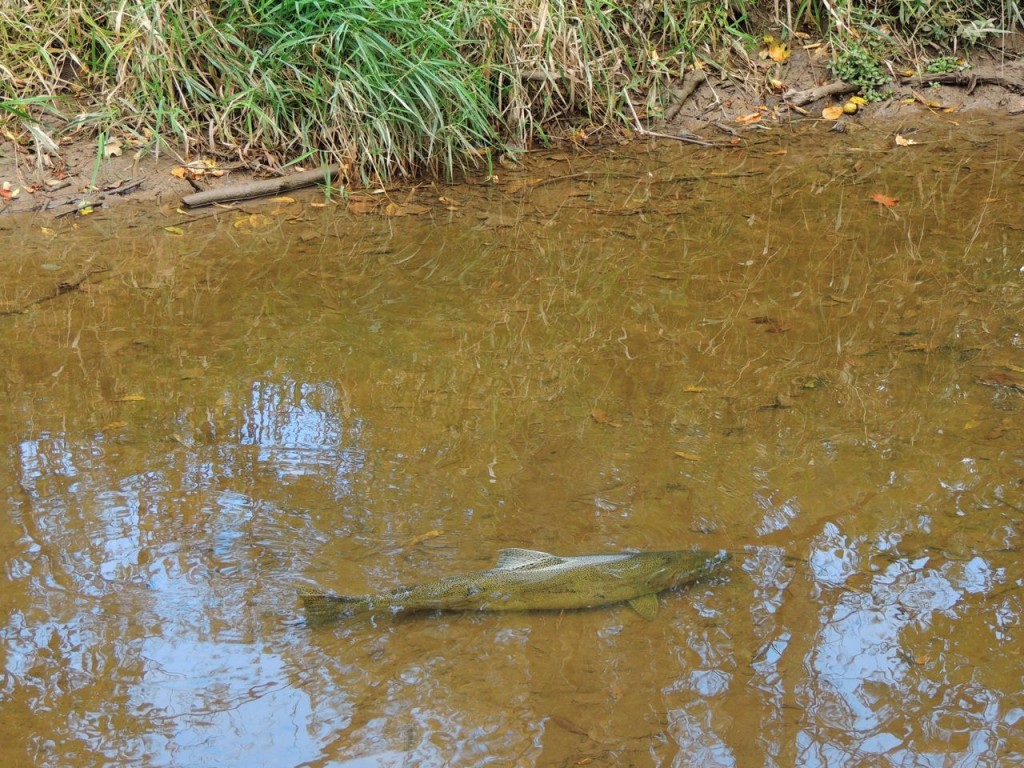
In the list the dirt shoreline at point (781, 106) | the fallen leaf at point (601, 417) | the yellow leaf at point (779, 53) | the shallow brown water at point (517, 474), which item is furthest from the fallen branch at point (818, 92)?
the fallen leaf at point (601, 417)

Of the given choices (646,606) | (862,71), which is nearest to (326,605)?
(646,606)

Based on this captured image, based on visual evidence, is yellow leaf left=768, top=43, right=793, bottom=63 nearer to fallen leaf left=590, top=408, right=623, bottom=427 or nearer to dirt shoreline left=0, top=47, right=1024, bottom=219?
dirt shoreline left=0, top=47, right=1024, bottom=219

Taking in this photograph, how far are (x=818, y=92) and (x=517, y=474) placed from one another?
6.65 metres

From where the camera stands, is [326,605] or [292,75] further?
[292,75]

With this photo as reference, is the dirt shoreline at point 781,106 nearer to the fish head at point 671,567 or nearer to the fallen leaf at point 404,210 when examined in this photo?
the fallen leaf at point 404,210

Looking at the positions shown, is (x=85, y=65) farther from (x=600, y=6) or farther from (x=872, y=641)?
(x=872, y=641)

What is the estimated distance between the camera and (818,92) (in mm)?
9391

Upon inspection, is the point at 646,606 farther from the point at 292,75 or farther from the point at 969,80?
the point at 969,80

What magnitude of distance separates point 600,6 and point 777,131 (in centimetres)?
199

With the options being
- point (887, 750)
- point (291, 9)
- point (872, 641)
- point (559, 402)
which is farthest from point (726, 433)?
point (291, 9)

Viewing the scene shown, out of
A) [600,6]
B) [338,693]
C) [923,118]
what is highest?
[600,6]

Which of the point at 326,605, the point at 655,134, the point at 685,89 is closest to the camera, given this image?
the point at 326,605

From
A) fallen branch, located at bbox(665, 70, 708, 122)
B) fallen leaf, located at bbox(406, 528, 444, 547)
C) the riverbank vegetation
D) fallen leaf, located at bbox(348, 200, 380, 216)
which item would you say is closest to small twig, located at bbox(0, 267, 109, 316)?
the riverbank vegetation

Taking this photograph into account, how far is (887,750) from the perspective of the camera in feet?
9.80
